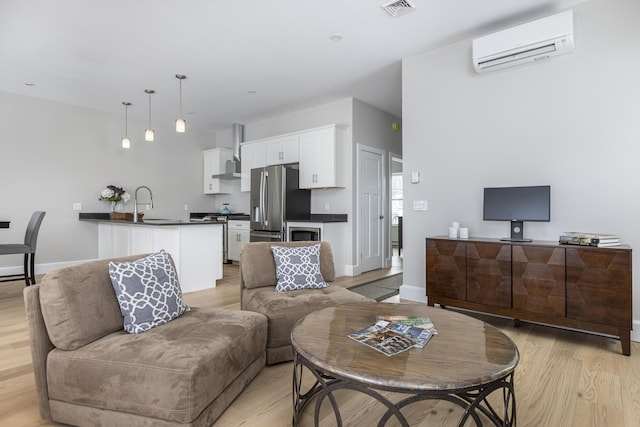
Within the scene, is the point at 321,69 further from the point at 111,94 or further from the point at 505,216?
the point at 111,94

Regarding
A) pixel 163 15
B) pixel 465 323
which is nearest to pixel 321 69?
pixel 163 15

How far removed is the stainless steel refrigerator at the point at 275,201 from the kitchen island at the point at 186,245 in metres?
1.06

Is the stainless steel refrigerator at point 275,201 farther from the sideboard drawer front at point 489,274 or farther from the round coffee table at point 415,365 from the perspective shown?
the round coffee table at point 415,365

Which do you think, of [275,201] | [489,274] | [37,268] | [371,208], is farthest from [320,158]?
[37,268]

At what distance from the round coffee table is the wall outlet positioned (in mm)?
2110

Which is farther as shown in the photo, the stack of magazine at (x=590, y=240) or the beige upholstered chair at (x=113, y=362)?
the stack of magazine at (x=590, y=240)

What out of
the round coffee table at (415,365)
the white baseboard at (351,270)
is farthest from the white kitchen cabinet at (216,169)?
the round coffee table at (415,365)

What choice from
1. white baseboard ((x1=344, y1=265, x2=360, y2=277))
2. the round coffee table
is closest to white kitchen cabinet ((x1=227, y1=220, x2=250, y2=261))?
white baseboard ((x1=344, y1=265, x2=360, y2=277))

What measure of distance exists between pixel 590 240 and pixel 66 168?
690 cm

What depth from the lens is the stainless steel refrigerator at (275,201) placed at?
17.6 ft

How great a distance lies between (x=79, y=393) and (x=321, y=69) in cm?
390

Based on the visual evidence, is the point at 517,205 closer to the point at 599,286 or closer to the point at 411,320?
the point at 599,286

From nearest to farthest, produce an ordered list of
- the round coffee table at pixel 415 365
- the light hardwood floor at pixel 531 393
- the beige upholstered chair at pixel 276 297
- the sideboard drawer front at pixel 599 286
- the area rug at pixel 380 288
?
1. the round coffee table at pixel 415 365
2. the light hardwood floor at pixel 531 393
3. the beige upholstered chair at pixel 276 297
4. the sideboard drawer front at pixel 599 286
5. the area rug at pixel 380 288

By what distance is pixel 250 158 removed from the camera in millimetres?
6414
